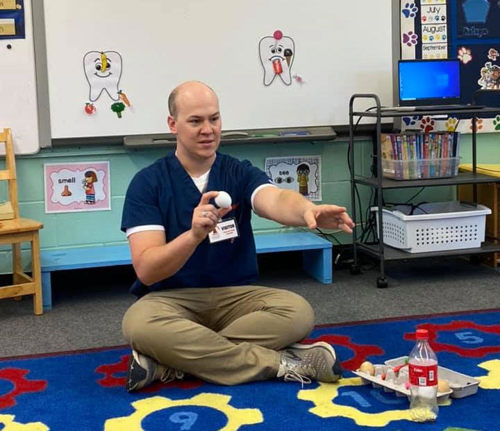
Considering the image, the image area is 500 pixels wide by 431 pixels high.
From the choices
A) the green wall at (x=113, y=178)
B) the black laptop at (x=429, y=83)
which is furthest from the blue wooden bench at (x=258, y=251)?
the black laptop at (x=429, y=83)

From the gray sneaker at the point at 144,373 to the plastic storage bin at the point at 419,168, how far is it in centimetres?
180

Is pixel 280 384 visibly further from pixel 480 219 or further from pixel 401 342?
pixel 480 219

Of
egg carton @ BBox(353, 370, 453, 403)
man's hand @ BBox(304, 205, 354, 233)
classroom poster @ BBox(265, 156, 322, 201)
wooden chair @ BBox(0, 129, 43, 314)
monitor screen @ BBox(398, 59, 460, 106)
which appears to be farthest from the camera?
classroom poster @ BBox(265, 156, 322, 201)

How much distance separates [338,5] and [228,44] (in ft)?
1.96

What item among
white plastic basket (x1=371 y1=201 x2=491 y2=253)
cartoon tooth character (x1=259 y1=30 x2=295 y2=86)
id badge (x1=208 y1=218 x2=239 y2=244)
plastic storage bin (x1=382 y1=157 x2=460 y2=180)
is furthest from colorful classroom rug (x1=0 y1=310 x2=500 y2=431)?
cartoon tooth character (x1=259 y1=30 x2=295 y2=86)

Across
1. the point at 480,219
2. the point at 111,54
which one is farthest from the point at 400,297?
the point at 111,54

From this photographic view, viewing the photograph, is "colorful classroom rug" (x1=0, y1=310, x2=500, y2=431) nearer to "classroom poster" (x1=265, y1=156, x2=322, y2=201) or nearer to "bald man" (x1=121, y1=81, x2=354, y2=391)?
"bald man" (x1=121, y1=81, x2=354, y2=391)

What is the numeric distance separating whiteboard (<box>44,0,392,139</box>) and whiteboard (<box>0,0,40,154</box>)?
9cm

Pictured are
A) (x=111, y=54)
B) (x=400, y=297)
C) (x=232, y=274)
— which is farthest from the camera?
(x=111, y=54)

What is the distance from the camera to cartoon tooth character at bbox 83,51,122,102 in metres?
3.73

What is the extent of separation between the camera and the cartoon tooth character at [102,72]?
373 centimetres

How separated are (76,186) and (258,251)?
94 cm

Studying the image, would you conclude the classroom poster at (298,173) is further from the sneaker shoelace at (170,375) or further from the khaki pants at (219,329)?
the sneaker shoelace at (170,375)

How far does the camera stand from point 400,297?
345cm
